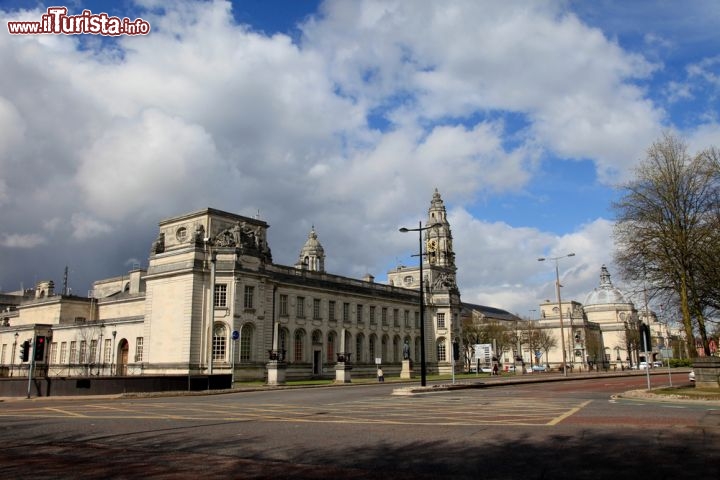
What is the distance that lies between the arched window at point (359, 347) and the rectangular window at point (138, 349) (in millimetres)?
25300

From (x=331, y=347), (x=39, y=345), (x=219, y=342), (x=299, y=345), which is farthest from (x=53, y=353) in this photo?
(x=39, y=345)

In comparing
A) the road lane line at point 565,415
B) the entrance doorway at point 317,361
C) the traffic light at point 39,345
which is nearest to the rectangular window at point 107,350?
the entrance doorway at point 317,361

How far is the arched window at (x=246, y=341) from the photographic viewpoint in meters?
55.6

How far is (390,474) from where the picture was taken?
8570 millimetres

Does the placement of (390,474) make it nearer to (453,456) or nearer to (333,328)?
(453,456)

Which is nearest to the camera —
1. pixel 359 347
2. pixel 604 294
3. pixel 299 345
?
pixel 299 345

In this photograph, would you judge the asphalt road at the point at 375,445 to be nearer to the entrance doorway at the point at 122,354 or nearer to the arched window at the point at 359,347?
the entrance doorway at the point at 122,354

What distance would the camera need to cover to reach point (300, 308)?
65.4 metres

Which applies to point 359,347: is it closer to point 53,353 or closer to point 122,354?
point 122,354

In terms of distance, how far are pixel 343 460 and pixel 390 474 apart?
1330 millimetres

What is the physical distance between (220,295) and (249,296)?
3113mm

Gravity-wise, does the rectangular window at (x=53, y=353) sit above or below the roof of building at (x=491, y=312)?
below

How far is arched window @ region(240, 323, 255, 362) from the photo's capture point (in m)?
55.6

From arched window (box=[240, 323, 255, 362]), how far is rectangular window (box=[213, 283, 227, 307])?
3.07 m
